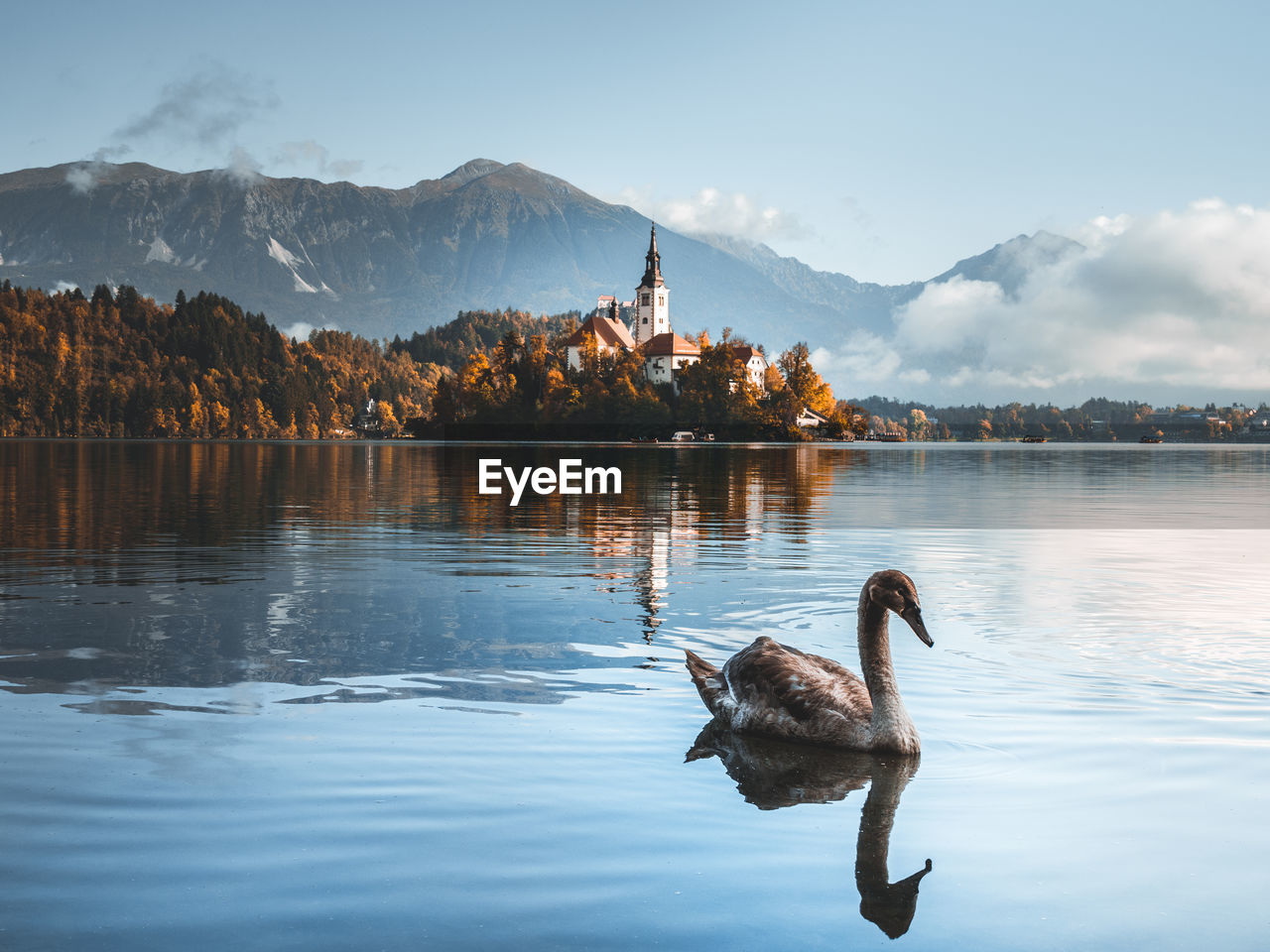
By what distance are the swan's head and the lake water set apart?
1361 millimetres

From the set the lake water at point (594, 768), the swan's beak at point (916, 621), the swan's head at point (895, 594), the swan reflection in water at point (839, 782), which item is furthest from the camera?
the swan's head at point (895, 594)

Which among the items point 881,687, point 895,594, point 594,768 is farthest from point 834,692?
point 594,768

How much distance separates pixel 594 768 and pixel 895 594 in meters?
3.29

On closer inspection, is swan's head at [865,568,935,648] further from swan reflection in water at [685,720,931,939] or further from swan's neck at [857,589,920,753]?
swan reflection in water at [685,720,931,939]

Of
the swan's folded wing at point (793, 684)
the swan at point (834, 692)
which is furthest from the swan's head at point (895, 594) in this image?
the swan's folded wing at point (793, 684)

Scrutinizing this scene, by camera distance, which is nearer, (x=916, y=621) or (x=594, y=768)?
(x=594, y=768)

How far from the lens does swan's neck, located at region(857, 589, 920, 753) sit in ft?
33.6

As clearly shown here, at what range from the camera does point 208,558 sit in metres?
26.3

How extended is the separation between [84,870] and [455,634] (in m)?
9.36

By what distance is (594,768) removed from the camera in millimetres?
9820

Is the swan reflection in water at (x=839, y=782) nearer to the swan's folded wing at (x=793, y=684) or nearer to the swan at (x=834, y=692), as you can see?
the swan at (x=834, y=692)

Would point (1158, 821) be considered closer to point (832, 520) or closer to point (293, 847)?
point (293, 847)

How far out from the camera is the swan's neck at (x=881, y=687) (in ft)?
33.6

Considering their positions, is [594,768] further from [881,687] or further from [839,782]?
[881,687]
